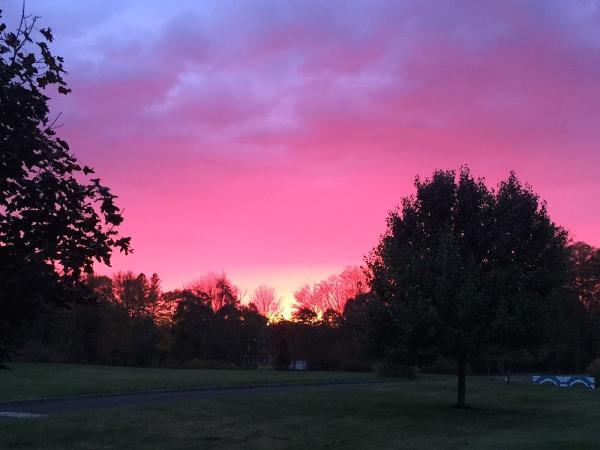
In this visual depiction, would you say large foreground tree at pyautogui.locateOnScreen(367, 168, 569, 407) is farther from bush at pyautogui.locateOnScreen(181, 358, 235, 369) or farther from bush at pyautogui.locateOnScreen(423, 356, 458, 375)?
bush at pyautogui.locateOnScreen(181, 358, 235, 369)

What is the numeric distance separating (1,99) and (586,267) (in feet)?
302

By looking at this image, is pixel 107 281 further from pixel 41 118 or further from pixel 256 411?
pixel 41 118

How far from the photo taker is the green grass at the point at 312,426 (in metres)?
16.2

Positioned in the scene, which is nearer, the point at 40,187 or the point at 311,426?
the point at 40,187

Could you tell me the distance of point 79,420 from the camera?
779 inches

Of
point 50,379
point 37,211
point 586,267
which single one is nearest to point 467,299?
point 37,211

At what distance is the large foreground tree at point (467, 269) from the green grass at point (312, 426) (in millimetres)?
2737

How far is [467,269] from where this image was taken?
76.5 ft

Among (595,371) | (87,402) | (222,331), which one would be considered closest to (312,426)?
(87,402)

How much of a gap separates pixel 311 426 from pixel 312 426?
31 mm

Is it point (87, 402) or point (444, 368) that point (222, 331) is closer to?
point (444, 368)

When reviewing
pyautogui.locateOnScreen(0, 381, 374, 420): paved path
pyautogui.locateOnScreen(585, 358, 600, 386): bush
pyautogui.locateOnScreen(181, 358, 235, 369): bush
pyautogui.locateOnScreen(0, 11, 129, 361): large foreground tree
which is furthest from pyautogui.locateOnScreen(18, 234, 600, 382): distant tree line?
pyautogui.locateOnScreen(0, 11, 129, 361): large foreground tree

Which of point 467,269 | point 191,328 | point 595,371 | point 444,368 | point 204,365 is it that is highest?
point 467,269

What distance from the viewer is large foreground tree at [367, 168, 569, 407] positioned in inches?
886
